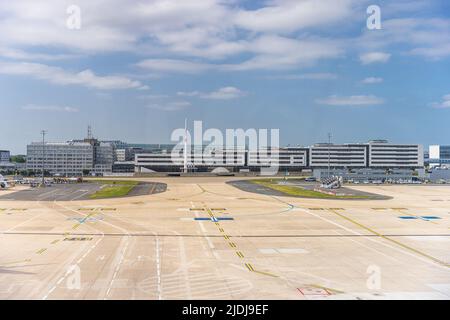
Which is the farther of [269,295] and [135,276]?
[135,276]

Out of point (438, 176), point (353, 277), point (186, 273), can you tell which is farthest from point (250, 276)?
point (438, 176)

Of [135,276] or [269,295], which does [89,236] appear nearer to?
[135,276]

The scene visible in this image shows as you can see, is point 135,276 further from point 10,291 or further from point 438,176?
point 438,176

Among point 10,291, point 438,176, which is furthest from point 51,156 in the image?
point 10,291
